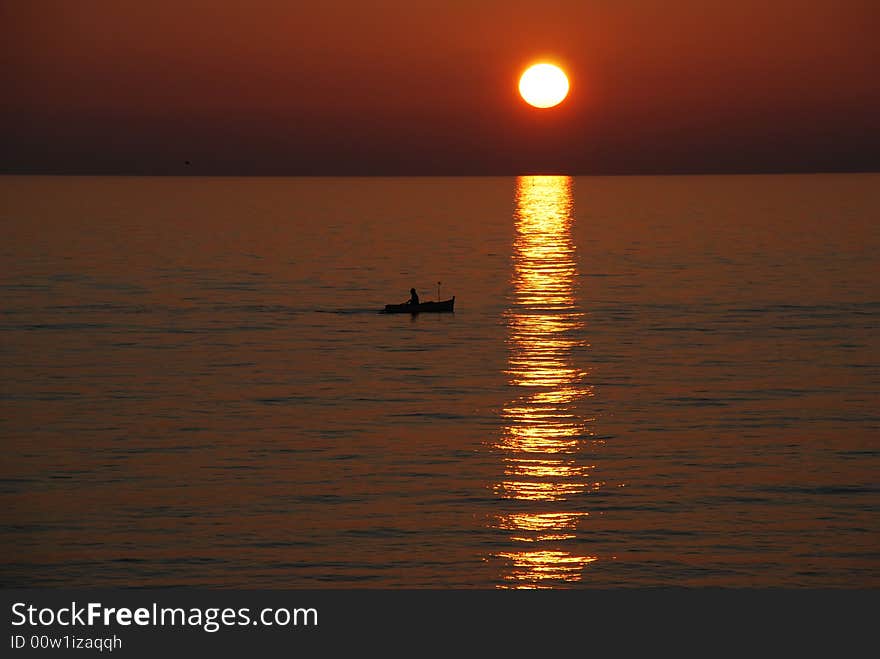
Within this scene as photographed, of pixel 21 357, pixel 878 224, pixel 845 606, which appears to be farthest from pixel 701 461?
pixel 878 224

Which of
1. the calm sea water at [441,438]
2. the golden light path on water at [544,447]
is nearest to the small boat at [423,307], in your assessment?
the calm sea water at [441,438]

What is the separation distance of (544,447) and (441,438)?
339 cm

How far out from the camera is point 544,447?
1742 inches

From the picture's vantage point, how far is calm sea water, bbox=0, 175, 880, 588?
107 feet

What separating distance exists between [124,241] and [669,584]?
135m

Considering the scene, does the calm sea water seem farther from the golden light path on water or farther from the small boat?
the small boat

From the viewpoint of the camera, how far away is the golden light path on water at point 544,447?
32.3 m

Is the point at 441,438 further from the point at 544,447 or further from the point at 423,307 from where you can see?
the point at 423,307

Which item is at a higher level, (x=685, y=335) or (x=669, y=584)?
(x=685, y=335)

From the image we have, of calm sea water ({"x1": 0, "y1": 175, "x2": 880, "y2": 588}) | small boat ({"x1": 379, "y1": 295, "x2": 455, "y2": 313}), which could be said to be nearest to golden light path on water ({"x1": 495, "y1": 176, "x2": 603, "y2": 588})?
calm sea water ({"x1": 0, "y1": 175, "x2": 880, "y2": 588})

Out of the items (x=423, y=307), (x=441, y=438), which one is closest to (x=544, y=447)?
(x=441, y=438)

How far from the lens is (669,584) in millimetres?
30703

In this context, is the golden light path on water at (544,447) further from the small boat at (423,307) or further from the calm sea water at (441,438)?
the small boat at (423,307)

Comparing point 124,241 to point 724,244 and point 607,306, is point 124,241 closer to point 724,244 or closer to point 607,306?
point 724,244
